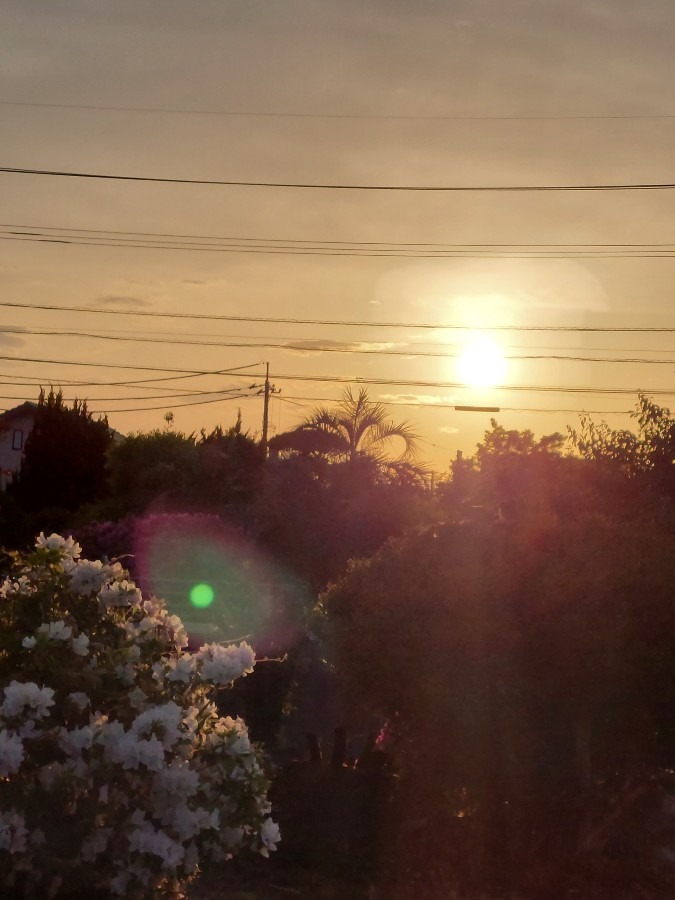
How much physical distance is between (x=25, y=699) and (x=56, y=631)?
424 millimetres

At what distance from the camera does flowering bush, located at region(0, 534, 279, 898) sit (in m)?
5.70

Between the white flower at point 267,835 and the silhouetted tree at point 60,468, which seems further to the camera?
the silhouetted tree at point 60,468

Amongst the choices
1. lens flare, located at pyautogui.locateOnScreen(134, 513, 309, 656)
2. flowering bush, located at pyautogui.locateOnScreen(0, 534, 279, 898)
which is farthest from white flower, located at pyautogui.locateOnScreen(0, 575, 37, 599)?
lens flare, located at pyautogui.locateOnScreen(134, 513, 309, 656)

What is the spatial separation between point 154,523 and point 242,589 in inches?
115

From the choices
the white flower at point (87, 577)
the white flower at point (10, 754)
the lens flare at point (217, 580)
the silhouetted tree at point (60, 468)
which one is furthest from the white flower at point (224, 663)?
the silhouetted tree at point (60, 468)

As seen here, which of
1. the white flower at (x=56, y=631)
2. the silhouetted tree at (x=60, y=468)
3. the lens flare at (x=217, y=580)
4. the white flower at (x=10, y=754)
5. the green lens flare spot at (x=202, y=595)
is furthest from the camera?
the silhouetted tree at (x=60, y=468)

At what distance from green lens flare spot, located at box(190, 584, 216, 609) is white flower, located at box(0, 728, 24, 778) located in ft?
49.8

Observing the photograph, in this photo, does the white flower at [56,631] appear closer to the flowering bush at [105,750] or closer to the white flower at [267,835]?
the flowering bush at [105,750]

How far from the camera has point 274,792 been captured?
388 inches

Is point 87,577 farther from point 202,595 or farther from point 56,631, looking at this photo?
point 202,595

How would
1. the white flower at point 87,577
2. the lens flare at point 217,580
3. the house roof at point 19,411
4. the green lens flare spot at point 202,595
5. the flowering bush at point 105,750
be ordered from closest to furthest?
1. the flowering bush at point 105,750
2. the white flower at point 87,577
3. the lens flare at point 217,580
4. the green lens flare spot at point 202,595
5. the house roof at point 19,411

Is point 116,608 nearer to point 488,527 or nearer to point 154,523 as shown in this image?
point 488,527

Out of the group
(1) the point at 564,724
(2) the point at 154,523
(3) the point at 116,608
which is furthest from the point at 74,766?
(2) the point at 154,523

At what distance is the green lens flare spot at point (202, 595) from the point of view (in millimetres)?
20906
